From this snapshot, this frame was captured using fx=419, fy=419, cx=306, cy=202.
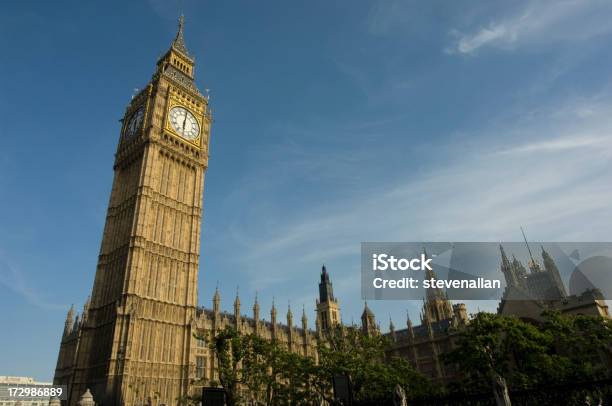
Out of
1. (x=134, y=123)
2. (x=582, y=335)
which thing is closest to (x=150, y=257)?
(x=134, y=123)

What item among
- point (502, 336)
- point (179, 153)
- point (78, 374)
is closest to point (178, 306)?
point (78, 374)

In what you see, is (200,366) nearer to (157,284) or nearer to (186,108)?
(157,284)

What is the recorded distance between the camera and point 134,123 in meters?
64.9

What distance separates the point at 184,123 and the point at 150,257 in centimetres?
2256

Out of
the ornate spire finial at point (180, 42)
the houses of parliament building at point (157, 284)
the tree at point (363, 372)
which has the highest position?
the ornate spire finial at point (180, 42)

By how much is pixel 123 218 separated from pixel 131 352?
19282 millimetres

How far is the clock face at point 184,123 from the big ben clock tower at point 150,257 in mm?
177

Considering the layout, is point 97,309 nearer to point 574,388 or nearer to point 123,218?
point 123,218

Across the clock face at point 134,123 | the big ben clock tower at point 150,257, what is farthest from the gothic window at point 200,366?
the clock face at point 134,123

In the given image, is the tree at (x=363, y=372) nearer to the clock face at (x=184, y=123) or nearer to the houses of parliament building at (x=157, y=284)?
the houses of parliament building at (x=157, y=284)

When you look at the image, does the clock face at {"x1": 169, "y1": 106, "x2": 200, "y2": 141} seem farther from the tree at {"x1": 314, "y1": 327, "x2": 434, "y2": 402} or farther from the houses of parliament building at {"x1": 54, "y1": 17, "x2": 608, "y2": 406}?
the tree at {"x1": 314, "y1": 327, "x2": 434, "y2": 402}

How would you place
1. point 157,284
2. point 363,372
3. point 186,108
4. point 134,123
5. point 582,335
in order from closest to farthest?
point 363,372
point 582,335
point 157,284
point 134,123
point 186,108

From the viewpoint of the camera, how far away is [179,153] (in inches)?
2435

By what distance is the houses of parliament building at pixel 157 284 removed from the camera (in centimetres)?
4666
